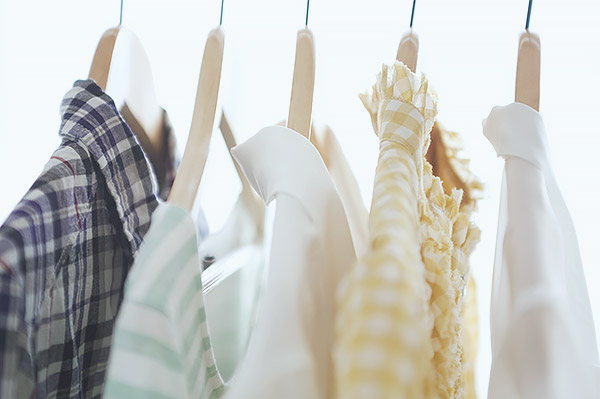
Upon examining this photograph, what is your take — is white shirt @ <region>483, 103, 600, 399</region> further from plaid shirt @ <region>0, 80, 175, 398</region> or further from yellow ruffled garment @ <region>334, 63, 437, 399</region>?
plaid shirt @ <region>0, 80, 175, 398</region>

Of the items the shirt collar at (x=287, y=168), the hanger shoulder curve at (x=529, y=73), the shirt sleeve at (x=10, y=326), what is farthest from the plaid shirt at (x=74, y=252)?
the hanger shoulder curve at (x=529, y=73)

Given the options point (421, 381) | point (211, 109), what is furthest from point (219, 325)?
point (421, 381)

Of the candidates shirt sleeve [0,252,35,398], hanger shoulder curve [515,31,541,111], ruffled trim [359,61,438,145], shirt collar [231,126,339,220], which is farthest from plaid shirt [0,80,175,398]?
hanger shoulder curve [515,31,541,111]

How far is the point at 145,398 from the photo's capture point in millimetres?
306

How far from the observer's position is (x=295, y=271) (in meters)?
0.33

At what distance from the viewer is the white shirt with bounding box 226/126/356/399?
11.9 inches

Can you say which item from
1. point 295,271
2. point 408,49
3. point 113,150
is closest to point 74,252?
point 113,150

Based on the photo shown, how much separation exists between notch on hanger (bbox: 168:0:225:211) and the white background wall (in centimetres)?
5

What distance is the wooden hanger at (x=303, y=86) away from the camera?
45cm

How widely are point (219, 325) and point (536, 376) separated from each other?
333 millimetres

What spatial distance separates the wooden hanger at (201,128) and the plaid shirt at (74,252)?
0.22 ft

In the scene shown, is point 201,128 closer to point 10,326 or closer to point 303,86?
point 303,86

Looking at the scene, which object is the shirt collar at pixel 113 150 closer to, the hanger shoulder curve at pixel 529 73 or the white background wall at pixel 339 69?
the white background wall at pixel 339 69

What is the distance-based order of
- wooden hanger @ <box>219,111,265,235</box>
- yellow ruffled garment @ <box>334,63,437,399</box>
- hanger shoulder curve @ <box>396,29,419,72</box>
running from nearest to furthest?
yellow ruffled garment @ <box>334,63,437,399</box> → hanger shoulder curve @ <box>396,29,419,72</box> → wooden hanger @ <box>219,111,265,235</box>
